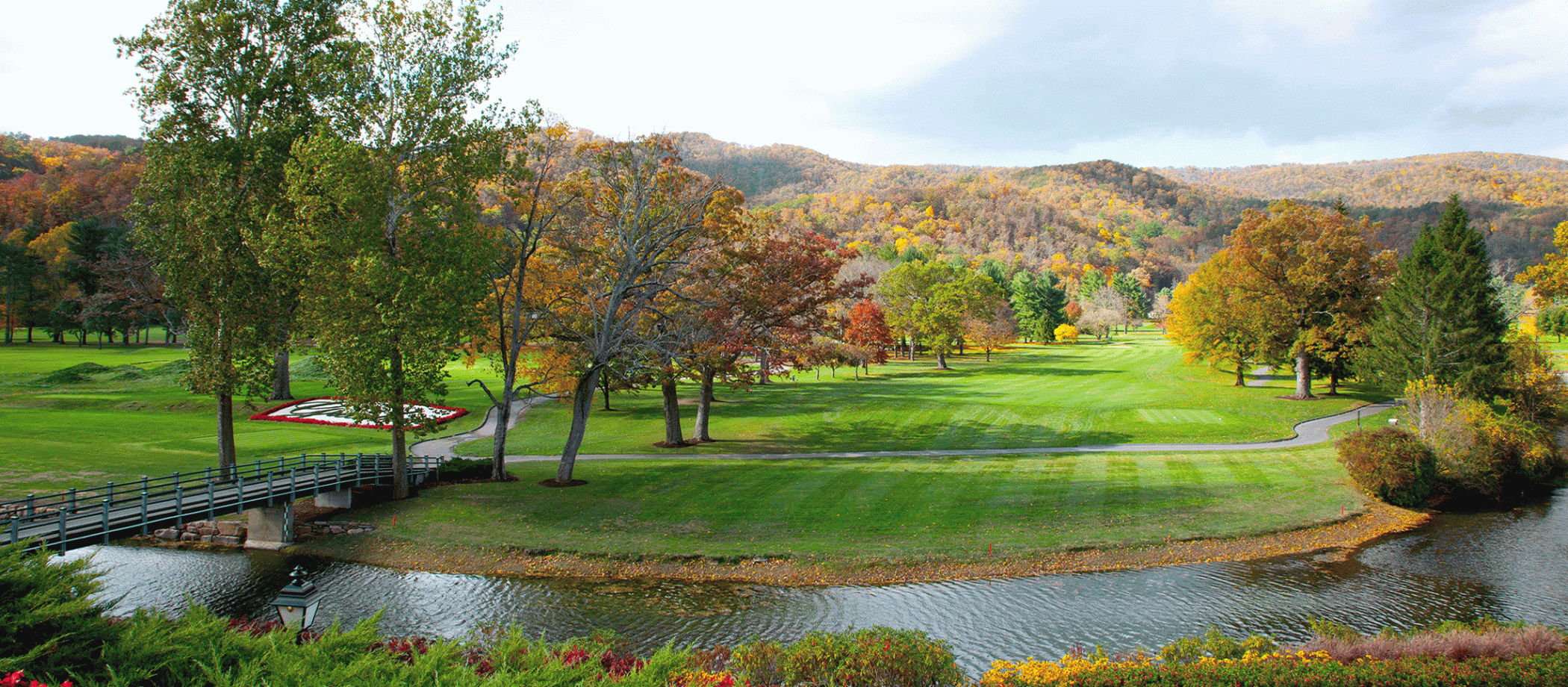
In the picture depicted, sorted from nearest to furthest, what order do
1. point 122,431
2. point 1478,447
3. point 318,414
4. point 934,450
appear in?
point 1478,447 → point 122,431 → point 934,450 → point 318,414

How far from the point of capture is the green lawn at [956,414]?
35.1 meters

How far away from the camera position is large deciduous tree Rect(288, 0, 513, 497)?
1969 centimetres

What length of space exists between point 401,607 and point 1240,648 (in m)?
15.4

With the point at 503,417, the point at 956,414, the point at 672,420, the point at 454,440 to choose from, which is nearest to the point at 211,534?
the point at 503,417

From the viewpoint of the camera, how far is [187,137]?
792 inches

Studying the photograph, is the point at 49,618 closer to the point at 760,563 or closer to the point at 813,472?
the point at 760,563

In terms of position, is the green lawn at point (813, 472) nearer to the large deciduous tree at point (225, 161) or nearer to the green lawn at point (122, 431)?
the green lawn at point (122, 431)

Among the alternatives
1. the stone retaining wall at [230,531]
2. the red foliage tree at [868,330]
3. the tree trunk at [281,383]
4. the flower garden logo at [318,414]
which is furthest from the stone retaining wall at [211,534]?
the red foliage tree at [868,330]

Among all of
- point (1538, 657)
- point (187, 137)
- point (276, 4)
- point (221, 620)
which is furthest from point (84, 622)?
point (276, 4)

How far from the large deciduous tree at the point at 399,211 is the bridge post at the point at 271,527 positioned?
3070mm

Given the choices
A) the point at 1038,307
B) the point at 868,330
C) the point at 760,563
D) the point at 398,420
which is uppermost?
the point at 1038,307

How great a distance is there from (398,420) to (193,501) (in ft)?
15.5

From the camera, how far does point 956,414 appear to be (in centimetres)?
4306

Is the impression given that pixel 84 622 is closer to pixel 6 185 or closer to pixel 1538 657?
pixel 1538 657
